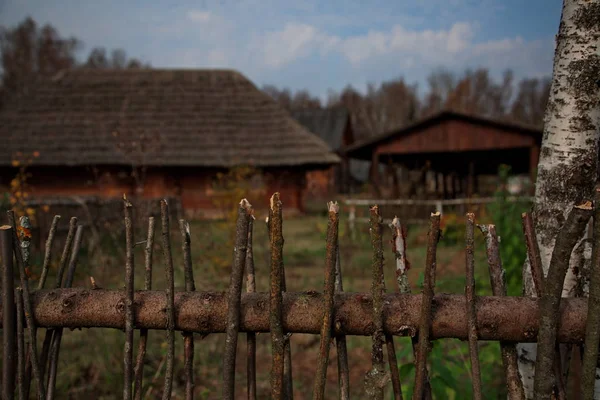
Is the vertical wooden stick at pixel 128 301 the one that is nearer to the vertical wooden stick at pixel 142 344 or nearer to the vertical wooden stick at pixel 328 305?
the vertical wooden stick at pixel 142 344

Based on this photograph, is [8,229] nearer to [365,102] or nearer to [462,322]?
[462,322]

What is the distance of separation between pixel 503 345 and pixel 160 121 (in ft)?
53.4

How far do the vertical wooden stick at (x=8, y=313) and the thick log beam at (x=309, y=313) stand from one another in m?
0.07

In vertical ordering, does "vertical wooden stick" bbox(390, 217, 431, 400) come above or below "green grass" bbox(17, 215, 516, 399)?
above

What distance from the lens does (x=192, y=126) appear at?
16.2 m

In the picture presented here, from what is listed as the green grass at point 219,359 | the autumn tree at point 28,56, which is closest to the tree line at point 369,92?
the autumn tree at point 28,56

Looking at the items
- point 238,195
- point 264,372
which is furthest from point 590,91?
point 238,195

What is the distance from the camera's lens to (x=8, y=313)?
1391mm

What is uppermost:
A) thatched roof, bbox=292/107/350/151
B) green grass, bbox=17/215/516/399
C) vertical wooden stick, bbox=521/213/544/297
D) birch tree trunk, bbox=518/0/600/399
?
thatched roof, bbox=292/107/350/151

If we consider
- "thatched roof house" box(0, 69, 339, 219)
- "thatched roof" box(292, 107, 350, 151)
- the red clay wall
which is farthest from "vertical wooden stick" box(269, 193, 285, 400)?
"thatched roof" box(292, 107, 350, 151)

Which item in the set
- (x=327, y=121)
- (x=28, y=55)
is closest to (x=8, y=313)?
(x=327, y=121)

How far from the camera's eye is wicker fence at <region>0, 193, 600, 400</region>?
117 cm

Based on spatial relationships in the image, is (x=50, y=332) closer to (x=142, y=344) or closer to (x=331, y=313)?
(x=142, y=344)

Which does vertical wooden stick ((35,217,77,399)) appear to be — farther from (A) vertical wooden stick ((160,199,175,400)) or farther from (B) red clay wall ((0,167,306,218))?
(B) red clay wall ((0,167,306,218))
